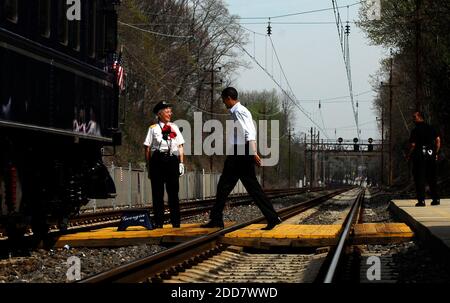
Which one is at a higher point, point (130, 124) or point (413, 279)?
point (130, 124)

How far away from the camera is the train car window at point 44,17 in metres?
9.48

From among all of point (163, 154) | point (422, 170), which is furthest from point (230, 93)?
point (422, 170)

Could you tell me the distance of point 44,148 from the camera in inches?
403

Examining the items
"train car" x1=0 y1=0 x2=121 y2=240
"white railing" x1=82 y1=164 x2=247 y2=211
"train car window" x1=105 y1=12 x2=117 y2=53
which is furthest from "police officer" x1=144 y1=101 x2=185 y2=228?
"white railing" x1=82 y1=164 x2=247 y2=211

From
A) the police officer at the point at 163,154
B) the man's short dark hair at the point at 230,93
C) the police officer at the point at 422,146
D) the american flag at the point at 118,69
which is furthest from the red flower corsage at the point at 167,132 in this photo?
the police officer at the point at 422,146

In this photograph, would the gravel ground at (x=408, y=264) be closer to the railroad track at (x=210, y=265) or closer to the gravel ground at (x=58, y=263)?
the railroad track at (x=210, y=265)

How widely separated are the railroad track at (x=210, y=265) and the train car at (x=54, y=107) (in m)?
2.01

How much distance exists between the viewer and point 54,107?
9.80 m

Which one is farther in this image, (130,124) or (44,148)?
(130,124)

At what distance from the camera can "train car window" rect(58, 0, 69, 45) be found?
33.1 ft
